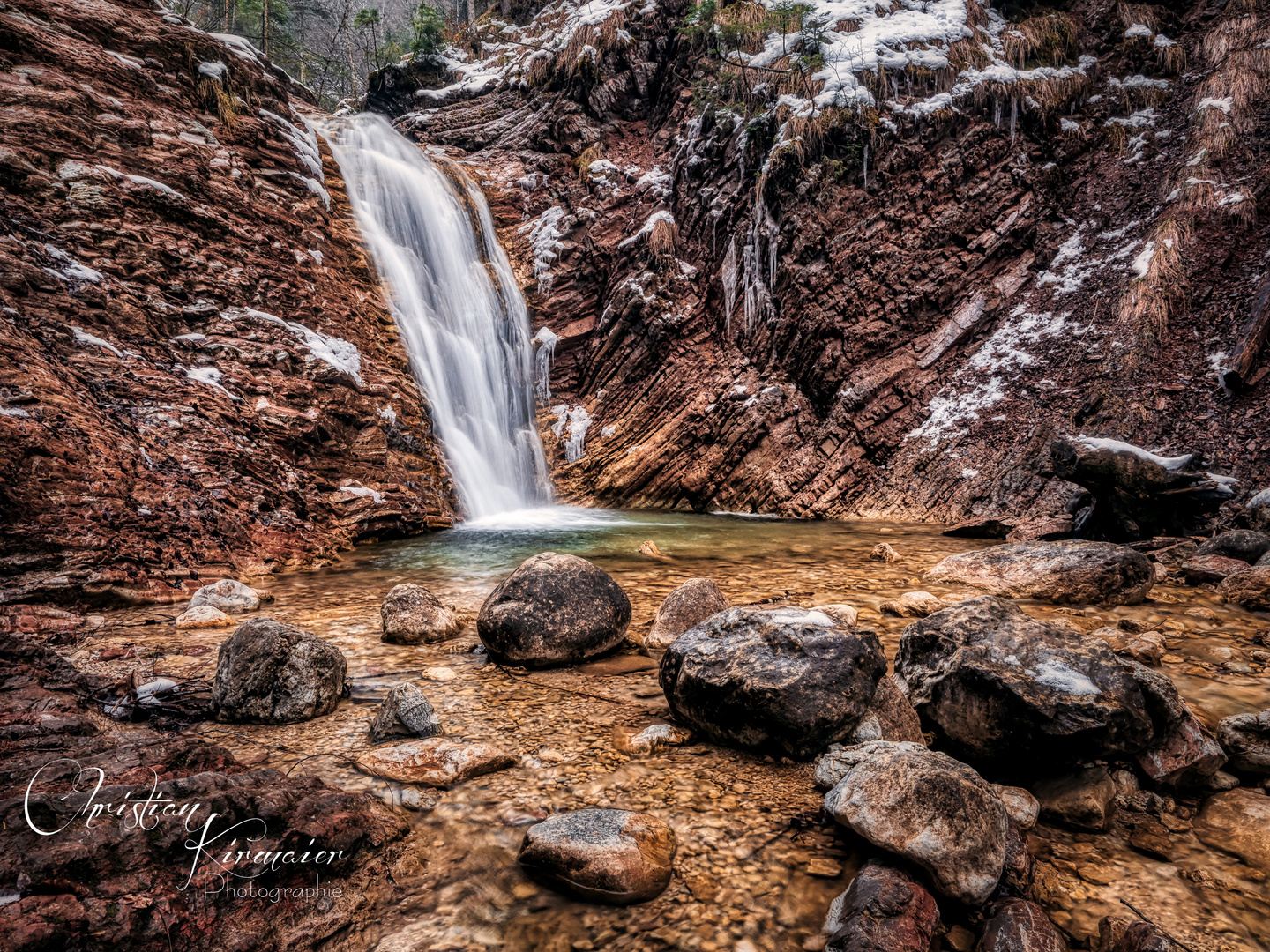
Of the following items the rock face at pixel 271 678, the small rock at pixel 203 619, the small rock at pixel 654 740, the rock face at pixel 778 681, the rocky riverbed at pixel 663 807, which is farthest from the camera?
the small rock at pixel 203 619

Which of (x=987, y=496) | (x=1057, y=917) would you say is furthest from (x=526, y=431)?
(x=1057, y=917)

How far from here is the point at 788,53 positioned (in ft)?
47.0

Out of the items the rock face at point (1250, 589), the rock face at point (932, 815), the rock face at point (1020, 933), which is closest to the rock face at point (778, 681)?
the rock face at point (932, 815)

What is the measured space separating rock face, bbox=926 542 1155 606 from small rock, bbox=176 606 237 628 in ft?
21.7

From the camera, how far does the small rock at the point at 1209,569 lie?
4914 mm

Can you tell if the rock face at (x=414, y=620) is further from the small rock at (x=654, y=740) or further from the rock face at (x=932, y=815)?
the rock face at (x=932, y=815)

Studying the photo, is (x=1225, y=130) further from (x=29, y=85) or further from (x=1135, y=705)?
(x=29, y=85)

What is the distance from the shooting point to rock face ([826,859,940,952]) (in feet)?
4.82

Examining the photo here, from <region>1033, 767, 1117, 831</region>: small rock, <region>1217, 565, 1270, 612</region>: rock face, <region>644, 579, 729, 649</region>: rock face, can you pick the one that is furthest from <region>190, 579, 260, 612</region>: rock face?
<region>1217, 565, 1270, 612</region>: rock face

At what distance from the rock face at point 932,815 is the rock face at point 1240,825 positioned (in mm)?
875

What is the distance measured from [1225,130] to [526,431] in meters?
16.5

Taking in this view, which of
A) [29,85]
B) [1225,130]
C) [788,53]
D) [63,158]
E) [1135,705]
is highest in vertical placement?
[788,53]

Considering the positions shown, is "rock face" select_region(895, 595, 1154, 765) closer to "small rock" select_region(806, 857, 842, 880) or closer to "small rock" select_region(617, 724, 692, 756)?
"small rock" select_region(806, 857, 842, 880)

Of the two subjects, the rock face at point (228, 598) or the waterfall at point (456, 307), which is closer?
the rock face at point (228, 598)
